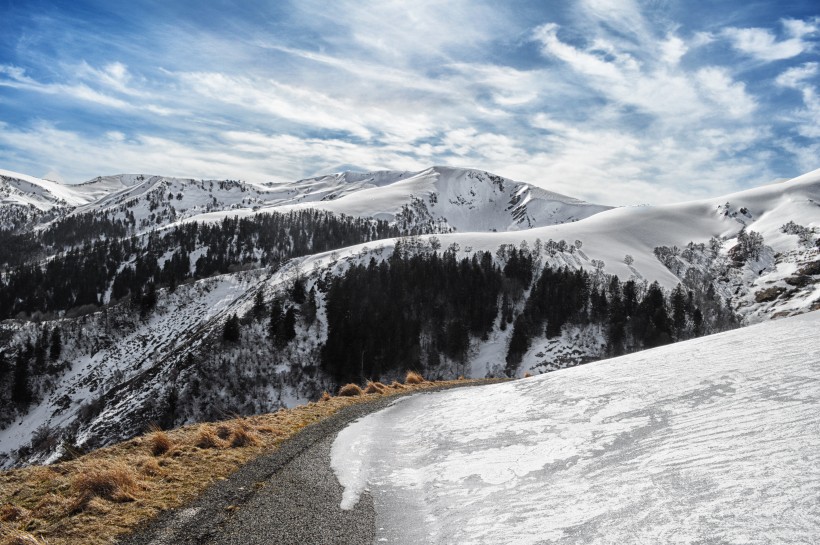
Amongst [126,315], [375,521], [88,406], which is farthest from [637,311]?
[126,315]

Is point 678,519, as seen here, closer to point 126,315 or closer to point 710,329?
point 710,329

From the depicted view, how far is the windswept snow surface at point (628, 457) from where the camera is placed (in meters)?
6.30

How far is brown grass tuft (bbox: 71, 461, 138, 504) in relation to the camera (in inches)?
316

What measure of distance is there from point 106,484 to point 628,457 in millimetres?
10265

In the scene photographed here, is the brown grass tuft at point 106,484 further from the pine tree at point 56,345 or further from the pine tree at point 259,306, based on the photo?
the pine tree at point 56,345

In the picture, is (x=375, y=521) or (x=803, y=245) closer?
(x=375, y=521)

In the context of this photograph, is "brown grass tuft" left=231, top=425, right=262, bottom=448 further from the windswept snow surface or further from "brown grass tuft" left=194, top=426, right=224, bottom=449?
the windswept snow surface

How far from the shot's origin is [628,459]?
28.3 feet

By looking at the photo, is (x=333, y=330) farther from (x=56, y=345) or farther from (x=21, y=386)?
(x=56, y=345)

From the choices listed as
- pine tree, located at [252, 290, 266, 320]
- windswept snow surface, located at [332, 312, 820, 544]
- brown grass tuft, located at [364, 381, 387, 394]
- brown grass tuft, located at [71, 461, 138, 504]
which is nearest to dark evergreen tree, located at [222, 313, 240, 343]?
pine tree, located at [252, 290, 266, 320]

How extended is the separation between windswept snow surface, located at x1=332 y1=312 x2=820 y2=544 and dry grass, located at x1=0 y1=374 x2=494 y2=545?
2.82m

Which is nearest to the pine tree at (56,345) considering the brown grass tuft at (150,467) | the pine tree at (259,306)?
the pine tree at (259,306)

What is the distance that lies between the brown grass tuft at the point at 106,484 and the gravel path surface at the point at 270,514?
131 centimetres

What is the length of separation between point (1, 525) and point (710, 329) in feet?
435
